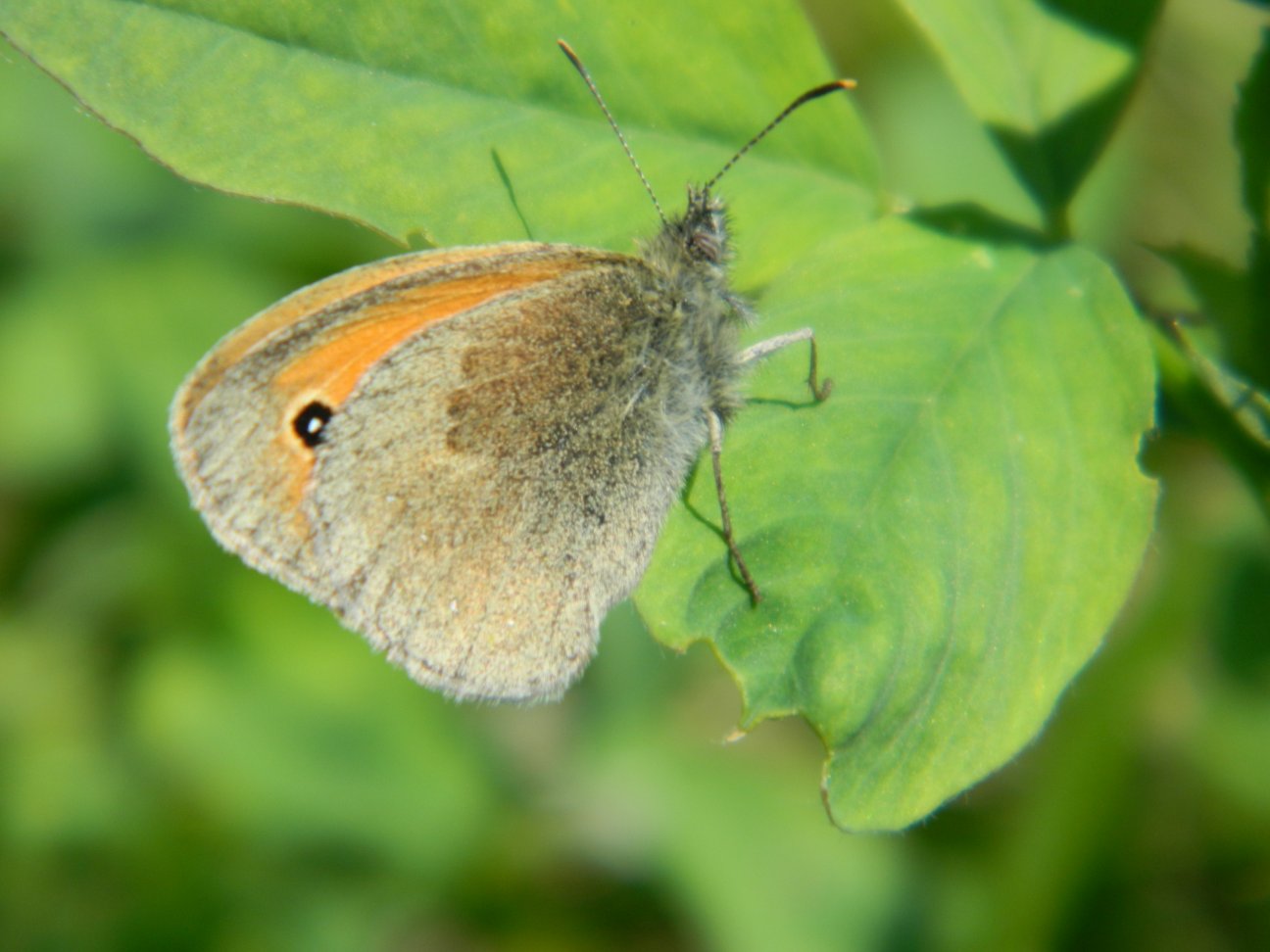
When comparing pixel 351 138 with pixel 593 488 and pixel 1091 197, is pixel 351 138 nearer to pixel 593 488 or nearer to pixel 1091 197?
pixel 593 488

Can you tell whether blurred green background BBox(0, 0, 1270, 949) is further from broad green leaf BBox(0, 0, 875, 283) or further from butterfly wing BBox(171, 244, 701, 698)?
butterfly wing BBox(171, 244, 701, 698)

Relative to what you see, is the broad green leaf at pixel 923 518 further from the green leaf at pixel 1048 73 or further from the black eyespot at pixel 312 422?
the black eyespot at pixel 312 422

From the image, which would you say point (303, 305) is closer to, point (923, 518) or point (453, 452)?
point (453, 452)

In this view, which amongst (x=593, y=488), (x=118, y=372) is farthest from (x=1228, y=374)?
(x=118, y=372)

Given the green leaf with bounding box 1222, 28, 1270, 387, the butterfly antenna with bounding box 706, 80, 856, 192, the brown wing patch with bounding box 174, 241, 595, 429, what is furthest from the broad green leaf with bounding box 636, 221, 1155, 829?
the brown wing patch with bounding box 174, 241, 595, 429

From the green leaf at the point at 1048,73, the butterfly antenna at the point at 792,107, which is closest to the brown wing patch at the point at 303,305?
the butterfly antenna at the point at 792,107
